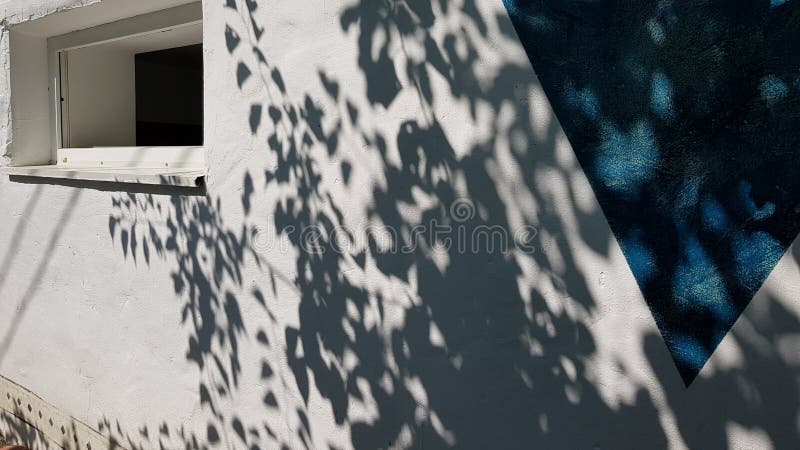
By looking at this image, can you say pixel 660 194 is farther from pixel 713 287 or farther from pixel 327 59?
pixel 327 59

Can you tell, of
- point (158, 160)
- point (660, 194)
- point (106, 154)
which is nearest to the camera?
point (660, 194)

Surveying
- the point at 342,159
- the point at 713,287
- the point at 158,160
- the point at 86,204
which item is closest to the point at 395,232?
the point at 342,159

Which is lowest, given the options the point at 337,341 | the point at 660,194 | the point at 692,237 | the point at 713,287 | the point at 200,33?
the point at 337,341

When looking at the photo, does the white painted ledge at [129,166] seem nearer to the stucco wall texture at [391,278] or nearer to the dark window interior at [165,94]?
the stucco wall texture at [391,278]

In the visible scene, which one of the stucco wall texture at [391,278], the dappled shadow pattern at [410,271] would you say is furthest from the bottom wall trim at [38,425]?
the dappled shadow pattern at [410,271]

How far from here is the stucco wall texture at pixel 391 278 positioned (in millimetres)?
2426

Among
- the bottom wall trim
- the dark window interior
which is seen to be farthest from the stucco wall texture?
the dark window interior

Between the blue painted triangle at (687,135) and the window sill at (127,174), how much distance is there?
2236 mm

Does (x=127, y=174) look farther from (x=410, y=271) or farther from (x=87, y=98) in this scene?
(x=410, y=271)

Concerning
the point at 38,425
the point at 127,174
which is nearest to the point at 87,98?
the point at 127,174

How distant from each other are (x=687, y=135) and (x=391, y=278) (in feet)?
4.70

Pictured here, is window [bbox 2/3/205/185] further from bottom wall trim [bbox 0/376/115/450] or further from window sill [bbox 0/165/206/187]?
bottom wall trim [bbox 0/376/115/450]

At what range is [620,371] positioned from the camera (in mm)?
2447

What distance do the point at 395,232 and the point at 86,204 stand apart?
2.71 meters
